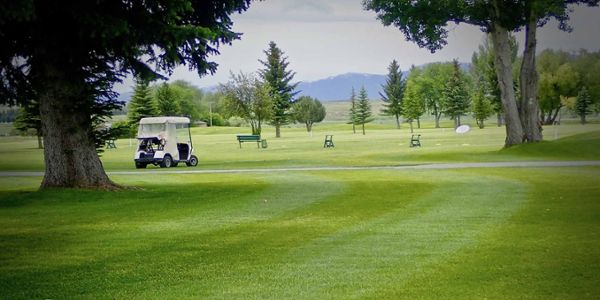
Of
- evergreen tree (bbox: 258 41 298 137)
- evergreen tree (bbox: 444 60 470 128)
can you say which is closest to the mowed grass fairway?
evergreen tree (bbox: 258 41 298 137)

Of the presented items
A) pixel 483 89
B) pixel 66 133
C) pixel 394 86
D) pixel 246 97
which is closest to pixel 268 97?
pixel 246 97

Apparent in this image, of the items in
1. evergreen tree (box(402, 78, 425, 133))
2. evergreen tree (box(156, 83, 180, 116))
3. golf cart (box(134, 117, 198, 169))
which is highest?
evergreen tree (box(156, 83, 180, 116))

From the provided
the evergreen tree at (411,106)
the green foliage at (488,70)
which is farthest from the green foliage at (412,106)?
the green foliage at (488,70)

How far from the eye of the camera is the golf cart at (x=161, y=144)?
98.6 ft

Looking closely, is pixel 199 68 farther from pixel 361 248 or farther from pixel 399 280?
pixel 399 280

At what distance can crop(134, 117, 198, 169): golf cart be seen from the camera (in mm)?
30062

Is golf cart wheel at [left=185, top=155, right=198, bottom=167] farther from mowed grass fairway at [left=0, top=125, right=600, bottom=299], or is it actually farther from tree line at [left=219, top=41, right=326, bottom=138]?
tree line at [left=219, top=41, right=326, bottom=138]

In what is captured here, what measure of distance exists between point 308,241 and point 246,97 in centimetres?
5648

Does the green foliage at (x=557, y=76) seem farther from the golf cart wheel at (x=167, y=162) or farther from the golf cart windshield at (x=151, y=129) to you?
the golf cart windshield at (x=151, y=129)

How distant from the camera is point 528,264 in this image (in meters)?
7.39

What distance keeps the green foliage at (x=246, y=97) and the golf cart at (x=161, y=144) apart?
32318 millimetres

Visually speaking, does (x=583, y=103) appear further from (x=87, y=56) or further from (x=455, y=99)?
(x=455, y=99)

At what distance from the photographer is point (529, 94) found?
3281 cm

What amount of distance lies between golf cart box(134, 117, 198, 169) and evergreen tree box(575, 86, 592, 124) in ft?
89.5
